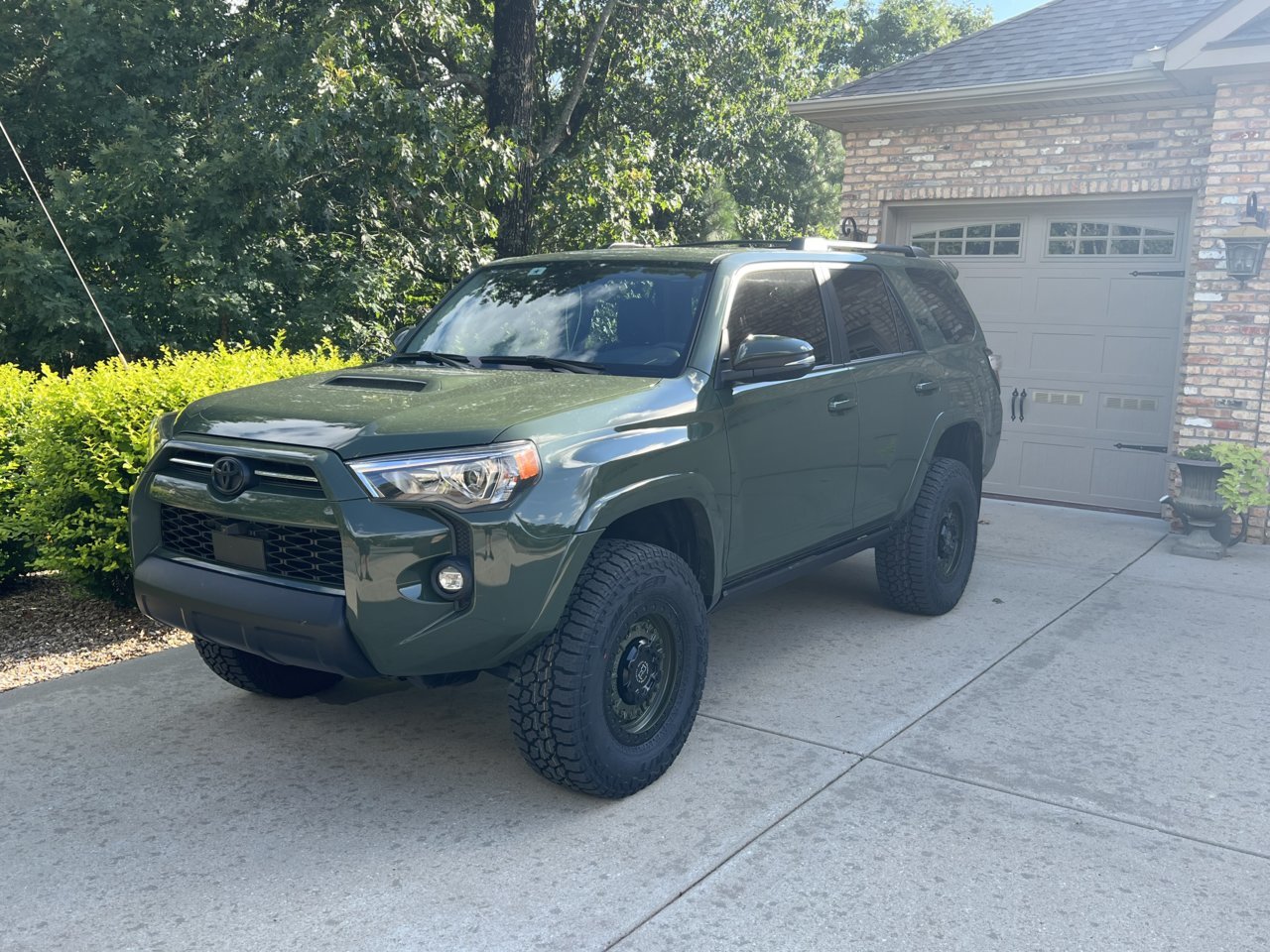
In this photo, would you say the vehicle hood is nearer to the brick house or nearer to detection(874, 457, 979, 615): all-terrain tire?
detection(874, 457, 979, 615): all-terrain tire

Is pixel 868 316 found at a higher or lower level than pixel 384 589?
higher

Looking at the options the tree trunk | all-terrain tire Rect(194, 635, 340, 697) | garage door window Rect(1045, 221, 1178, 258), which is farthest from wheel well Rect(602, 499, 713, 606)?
the tree trunk

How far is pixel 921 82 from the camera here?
33.6 feet

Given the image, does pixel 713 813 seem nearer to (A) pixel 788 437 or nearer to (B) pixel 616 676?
(B) pixel 616 676

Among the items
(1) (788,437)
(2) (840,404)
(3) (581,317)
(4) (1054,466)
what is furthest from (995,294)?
(3) (581,317)

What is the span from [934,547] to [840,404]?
1310 millimetres

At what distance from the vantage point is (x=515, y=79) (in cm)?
1173

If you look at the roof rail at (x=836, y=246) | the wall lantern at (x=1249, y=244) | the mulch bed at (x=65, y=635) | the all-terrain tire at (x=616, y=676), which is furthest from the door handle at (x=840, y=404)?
the wall lantern at (x=1249, y=244)

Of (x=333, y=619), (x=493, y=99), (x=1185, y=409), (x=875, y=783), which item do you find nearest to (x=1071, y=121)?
(x=1185, y=409)

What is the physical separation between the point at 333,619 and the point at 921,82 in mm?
8722

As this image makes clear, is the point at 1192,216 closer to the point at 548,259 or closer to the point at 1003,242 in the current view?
the point at 1003,242

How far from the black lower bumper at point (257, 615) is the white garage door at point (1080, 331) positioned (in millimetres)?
7865

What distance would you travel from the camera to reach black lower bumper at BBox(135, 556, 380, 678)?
11.1 ft

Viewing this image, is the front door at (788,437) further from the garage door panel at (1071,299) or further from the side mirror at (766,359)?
the garage door panel at (1071,299)
